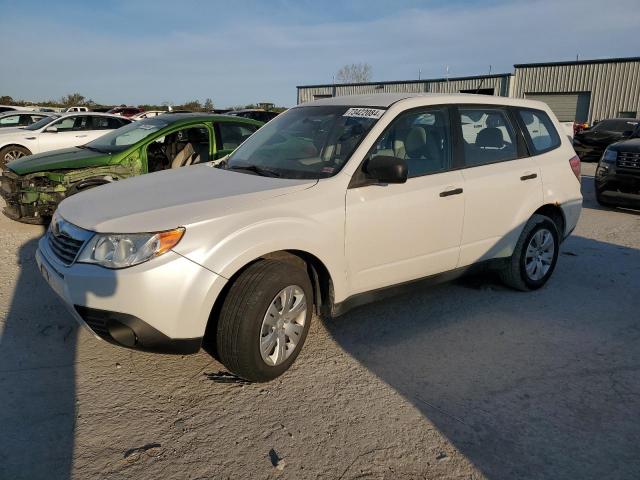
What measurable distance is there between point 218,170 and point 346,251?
4.31 ft

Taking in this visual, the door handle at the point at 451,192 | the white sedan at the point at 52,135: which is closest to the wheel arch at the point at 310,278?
the door handle at the point at 451,192

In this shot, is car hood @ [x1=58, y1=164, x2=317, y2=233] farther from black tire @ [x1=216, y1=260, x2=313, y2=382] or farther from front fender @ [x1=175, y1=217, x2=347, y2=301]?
black tire @ [x1=216, y1=260, x2=313, y2=382]

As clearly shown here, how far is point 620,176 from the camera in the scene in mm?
8203

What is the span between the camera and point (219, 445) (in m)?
2.63

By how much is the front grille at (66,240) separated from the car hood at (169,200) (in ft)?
0.15

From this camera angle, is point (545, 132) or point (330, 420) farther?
point (545, 132)

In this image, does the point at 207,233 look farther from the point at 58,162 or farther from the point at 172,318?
the point at 58,162

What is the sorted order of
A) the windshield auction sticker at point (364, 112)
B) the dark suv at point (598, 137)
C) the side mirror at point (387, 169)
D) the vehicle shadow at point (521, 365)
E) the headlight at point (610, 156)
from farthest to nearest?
the dark suv at point (598, 137) → the headlight at point (610, 156) → the windshield auction sticker at point (364, 112) → the side mirror at point (387, 169) → the vehicle shadow at point (521, 365)

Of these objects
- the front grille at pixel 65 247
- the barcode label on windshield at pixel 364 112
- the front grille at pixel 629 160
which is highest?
the barcode label on windshield at pixel 364 112

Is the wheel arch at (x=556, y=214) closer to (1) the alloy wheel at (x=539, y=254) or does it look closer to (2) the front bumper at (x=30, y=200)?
(1) the alloy wheel at (x=539, y=254)

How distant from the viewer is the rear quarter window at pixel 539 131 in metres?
4.72

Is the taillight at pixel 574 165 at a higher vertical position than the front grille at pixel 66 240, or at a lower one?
higher

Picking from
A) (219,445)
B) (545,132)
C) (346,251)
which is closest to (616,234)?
(545,132)

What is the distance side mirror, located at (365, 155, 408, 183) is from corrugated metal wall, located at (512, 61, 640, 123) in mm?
30813
